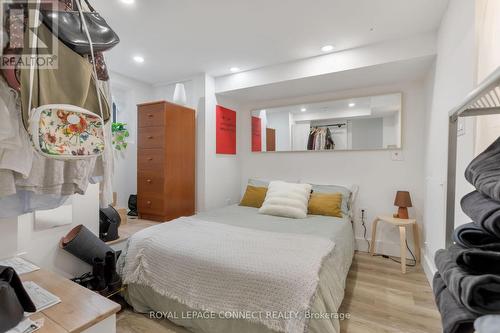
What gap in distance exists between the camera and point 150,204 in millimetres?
2908

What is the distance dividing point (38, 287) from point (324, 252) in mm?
1497

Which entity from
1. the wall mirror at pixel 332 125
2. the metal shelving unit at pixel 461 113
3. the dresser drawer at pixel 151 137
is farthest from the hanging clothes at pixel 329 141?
the metal shelving unit at pixel 461 113

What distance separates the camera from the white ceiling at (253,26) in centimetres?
179

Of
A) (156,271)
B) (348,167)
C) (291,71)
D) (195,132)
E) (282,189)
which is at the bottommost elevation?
(156,271)

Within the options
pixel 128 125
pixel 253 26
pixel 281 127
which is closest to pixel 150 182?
pixel 128 125

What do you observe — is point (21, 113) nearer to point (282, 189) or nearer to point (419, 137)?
point (282, 189)

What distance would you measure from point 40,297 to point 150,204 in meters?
1.91

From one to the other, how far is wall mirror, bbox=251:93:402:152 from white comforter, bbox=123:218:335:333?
5.87 ft

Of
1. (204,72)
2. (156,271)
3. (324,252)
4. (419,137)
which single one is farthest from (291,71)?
(156,271)

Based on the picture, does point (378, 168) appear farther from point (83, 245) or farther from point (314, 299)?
point (83, 245)

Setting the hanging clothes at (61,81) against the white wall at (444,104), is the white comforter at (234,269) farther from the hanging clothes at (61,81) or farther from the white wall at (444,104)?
the hanging clothes at (61,81)

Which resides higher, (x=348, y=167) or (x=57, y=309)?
(x=348, y=167)

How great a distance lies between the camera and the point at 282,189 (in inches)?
105

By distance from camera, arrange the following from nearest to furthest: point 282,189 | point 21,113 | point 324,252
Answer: point 21,113 → point 324,252 → point 282,189
